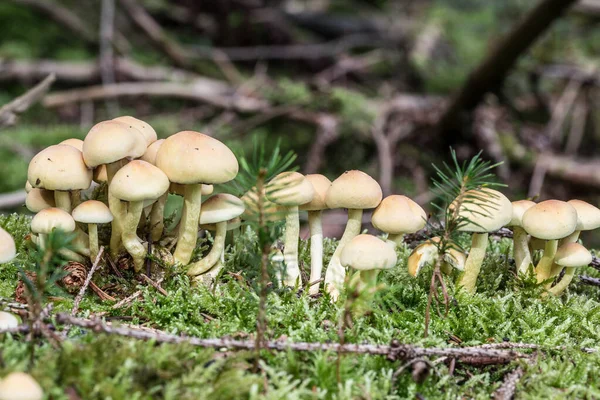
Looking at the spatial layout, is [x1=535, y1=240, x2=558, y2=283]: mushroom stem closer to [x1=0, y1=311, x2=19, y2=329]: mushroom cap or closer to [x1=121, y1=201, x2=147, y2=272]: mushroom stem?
[x1=121, y1=201, x2=147, y2=272]: mushroom stem

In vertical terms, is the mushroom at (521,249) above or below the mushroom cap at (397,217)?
below

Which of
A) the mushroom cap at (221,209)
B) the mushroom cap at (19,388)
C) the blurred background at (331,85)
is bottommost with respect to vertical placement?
the mushroom cap at (19,388)

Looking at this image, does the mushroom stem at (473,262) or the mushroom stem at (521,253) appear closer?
the mushroom stem at (473,262)

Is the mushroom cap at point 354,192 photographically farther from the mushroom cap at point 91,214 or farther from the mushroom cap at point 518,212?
the mushroom cap at point 91,214

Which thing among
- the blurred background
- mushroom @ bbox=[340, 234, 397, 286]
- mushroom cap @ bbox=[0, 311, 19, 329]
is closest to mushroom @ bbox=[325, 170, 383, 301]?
mushroom @ bbox=[340, 234, 397, 286]

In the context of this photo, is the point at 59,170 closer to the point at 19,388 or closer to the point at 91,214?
the point at 91,214

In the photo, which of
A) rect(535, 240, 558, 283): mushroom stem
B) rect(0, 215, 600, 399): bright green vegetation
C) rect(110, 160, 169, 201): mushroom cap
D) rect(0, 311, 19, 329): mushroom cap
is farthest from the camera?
rect(535, 240, 558, 283): mushroom stem

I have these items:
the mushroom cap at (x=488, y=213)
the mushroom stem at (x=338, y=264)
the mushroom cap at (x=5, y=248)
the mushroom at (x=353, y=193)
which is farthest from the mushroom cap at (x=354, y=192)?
the mushroom cap at (x=5, y=248)
